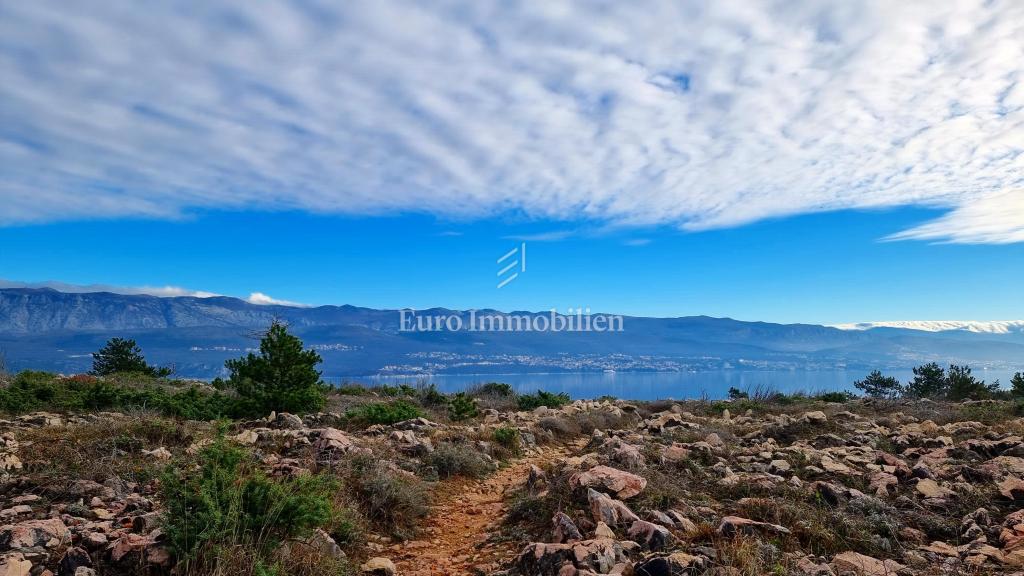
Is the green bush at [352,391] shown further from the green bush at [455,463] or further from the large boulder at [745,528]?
the large boulder at [745,528]

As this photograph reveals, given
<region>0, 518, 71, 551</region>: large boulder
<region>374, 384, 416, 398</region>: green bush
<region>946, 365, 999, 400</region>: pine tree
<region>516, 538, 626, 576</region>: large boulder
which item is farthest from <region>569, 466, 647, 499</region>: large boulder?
<region>946, 365, 999, 400</region>: pine tree

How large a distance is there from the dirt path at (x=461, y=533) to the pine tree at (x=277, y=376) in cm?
675

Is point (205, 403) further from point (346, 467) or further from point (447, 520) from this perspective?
point (447, 520)

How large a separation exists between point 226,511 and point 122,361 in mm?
27501

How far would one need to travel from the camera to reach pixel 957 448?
29.9 ft

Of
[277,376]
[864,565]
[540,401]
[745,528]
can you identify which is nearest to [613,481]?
[745,528]

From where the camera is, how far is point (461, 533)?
7340 mm

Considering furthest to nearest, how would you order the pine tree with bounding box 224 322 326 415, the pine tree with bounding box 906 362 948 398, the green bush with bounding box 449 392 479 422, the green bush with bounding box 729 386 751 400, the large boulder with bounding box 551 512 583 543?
1. the green bush with bounding box 729 386 751 400
2. the pine tree with bounding box 906 362 948 398
3. the green bush with bounding box 449 392 479 422
4. the pine tree with bounding box 224 322 326 415
5. the large boulder with bounding box 551 512 583 543

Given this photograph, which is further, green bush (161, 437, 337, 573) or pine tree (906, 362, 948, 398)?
pine tree (906, 362, 948, 398)

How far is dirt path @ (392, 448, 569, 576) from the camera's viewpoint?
6.14 metres

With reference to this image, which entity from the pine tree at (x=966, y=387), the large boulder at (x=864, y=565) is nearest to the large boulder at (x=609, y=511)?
the large boulder at (x=864, y=565)

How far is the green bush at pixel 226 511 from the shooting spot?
4.41 meters

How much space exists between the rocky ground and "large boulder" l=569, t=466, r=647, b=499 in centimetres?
3

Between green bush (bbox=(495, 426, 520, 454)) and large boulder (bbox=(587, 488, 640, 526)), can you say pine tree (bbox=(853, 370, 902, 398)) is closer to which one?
green bush (bbox=(495, 426, 520, 454))
